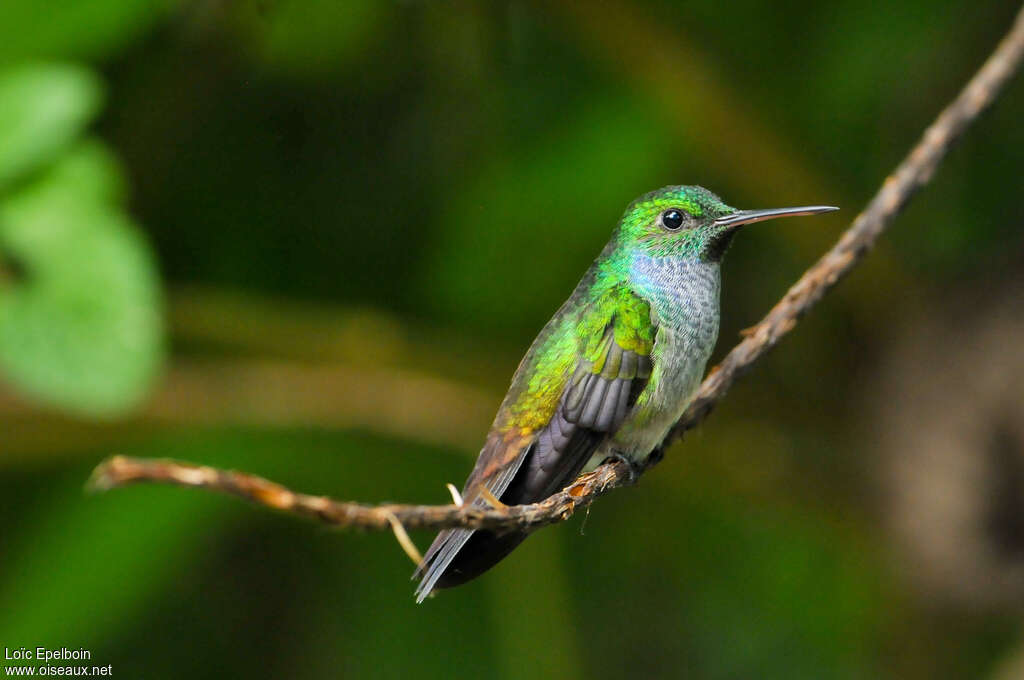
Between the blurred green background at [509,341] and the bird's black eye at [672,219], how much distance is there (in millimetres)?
1284

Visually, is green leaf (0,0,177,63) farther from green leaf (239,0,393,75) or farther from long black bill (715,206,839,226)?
long black bill (715,206,839,226)

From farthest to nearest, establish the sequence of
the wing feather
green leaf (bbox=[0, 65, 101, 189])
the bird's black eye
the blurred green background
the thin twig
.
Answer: the blurred green background < green leaf (bbox=[0, 65, 101, 189]) < the bird's black eye < the wing feather < the thin twig

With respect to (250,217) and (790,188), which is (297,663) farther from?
(790,188)

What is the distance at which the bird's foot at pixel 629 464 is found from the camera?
1.77 metres

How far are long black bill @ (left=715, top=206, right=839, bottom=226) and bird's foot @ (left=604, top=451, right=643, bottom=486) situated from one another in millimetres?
414

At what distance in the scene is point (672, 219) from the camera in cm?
175

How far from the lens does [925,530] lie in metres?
3.88

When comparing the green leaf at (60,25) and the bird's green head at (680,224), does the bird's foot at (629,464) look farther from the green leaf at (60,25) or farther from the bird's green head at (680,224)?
the green leaf at (60,25)

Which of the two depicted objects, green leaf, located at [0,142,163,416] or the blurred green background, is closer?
green leaf, located at [0,142,163,416]

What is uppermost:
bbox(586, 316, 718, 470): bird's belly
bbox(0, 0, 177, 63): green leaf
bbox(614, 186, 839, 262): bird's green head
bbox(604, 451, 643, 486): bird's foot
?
bbox(0, 0, 177, 63): green leaf

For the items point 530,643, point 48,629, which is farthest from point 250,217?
point 530,643

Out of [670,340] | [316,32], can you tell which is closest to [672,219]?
[670,340]

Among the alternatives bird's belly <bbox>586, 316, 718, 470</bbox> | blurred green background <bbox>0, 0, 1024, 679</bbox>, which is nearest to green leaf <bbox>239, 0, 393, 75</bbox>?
blurred green background <bbox>0, 0, 1024, 679</bbox>

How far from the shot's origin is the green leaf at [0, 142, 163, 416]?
227 cm
